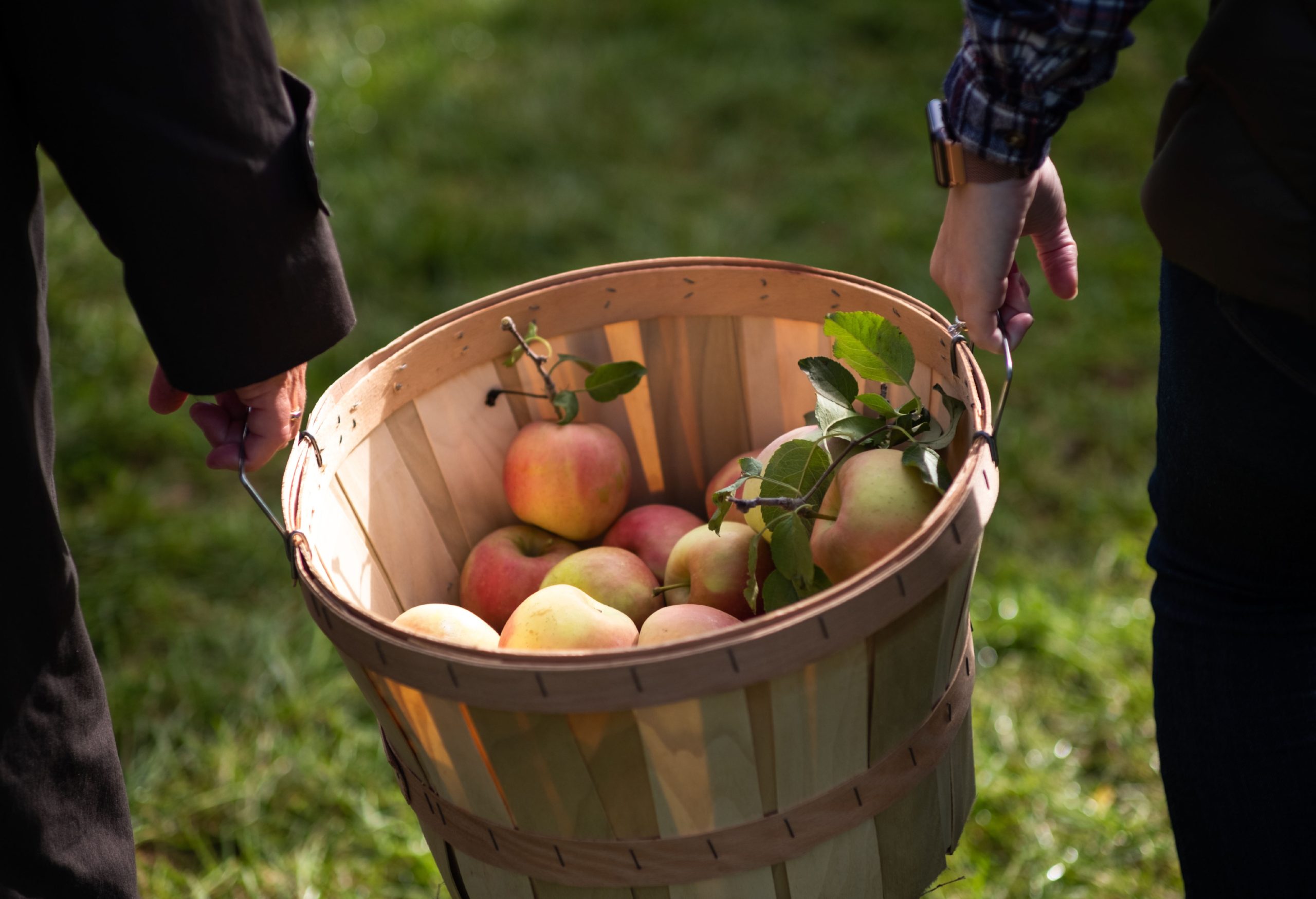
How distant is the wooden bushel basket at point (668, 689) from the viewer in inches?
31.4

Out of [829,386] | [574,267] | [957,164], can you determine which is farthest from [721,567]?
[574,267]

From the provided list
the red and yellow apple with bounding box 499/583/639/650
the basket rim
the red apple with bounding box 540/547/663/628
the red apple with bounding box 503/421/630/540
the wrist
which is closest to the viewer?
the basket rim

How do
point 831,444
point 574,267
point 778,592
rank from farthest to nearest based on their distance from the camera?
point 574,267, point 831,444, point 778,592

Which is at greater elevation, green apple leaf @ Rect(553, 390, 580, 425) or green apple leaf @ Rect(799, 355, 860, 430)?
green apple leaf @ Rect(799, 355, 860, 430)

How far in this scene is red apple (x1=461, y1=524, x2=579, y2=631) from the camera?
4.02 feet

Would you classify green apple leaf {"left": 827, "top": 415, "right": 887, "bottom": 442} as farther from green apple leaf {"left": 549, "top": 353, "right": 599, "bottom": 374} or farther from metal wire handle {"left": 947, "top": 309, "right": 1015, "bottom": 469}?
green apple leaf {"left": 549, "top": 353, "right": 599, "bottom": 374}

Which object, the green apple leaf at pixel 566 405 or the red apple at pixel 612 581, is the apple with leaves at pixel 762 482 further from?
the green apple leaf at pixel 566 405

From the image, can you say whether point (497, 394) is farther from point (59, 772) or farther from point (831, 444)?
point (59, 772)

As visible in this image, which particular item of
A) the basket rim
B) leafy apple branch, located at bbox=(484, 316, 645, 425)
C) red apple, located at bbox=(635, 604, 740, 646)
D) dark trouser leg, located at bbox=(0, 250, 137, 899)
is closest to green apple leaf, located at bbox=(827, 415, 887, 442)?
the basket rim

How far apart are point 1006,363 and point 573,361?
1.80 ft

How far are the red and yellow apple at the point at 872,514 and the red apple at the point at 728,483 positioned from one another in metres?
0.16

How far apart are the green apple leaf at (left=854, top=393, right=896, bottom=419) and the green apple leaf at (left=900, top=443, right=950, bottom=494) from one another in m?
0.07

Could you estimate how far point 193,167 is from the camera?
900 mm

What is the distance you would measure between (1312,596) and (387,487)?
0.92 metres
